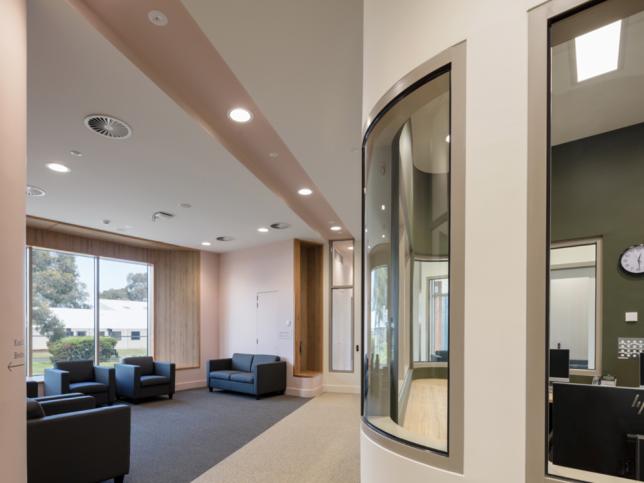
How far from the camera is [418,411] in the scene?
171 cm

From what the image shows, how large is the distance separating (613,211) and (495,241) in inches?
132

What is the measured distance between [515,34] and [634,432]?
4.70ft

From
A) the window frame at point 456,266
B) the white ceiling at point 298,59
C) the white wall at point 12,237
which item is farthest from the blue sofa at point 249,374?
the window frame at point 456,266

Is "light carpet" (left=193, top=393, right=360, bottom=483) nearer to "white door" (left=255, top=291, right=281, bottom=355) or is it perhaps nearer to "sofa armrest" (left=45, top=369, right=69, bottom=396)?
"white door" (left=255, top=291, right=281, bottom=355)

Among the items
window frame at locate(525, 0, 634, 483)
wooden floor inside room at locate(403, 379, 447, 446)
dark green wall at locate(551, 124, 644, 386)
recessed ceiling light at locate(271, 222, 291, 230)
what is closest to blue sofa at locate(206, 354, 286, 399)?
recessed ceiling light at locate(271, 222, 291, 230)

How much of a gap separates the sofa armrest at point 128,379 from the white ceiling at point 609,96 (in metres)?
7.13

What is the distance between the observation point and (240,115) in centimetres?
359

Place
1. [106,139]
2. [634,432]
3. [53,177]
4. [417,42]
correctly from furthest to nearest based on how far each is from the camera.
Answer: [53,177], [106,139], [417,42], [634,432]

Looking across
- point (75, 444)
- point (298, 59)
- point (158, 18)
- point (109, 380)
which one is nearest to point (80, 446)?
point (75, 444)

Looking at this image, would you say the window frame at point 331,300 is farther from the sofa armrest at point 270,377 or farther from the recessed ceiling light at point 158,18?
the recessed ceiling light at point 158,18

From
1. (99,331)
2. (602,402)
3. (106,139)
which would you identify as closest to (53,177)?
(106,139)

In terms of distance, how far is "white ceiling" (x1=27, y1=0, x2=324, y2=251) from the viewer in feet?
8.25

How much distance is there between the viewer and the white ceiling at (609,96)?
256 centimetres

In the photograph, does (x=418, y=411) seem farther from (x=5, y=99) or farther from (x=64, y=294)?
(x=64, y=294)
